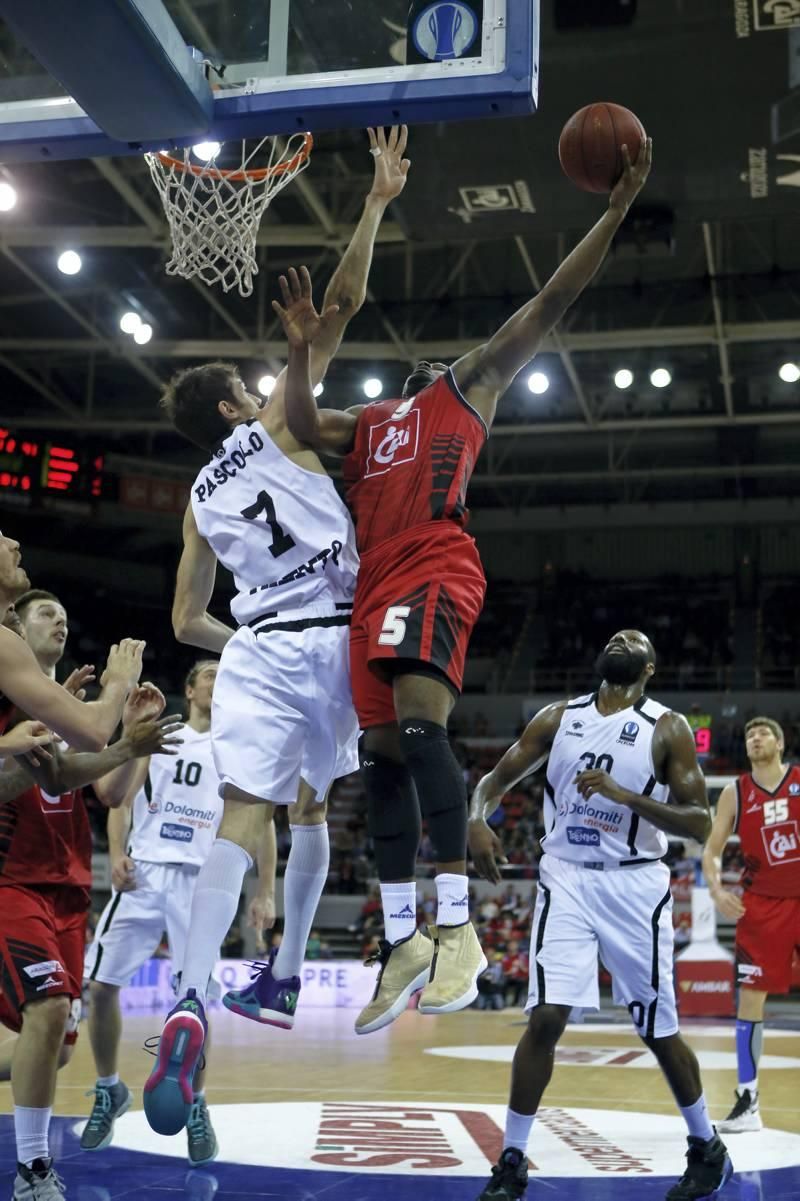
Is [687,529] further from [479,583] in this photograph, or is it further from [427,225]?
[479,583]

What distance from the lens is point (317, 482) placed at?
448 cm

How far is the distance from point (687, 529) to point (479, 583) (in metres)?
27.9

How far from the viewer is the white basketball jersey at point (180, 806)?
26.0 ft

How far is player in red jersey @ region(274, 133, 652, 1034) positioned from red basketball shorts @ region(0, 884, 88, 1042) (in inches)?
68.5

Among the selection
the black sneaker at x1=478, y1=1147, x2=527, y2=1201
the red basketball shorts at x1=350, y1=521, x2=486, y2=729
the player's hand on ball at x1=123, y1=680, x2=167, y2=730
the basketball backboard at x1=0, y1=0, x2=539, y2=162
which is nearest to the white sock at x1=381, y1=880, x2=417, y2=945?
the red basketball shorts at x1=350, y1=521, x2=486, y2=729

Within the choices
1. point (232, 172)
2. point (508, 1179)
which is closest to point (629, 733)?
point (508, 1179)

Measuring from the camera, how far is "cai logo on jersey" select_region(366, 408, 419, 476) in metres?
4.42

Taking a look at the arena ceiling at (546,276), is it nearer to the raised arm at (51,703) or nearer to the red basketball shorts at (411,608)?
the red basketball shorts at (411,608)

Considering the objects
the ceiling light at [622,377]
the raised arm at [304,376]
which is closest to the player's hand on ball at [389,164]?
the raised arm at [304,376]

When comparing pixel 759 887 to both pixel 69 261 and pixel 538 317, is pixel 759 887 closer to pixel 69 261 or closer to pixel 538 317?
pixel 538 317

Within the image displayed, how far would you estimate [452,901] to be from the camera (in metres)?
4.07

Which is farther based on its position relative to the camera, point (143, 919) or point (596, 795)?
point (143, 919)

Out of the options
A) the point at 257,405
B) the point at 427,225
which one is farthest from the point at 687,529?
the point at 257,405

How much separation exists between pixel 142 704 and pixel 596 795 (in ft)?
7.64
